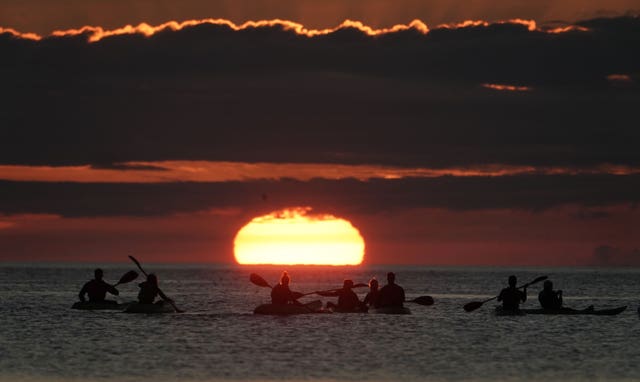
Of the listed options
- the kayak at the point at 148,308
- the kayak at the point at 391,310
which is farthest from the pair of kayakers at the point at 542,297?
the kayak at the point at 148,308

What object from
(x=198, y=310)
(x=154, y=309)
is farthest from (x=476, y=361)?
(x=198, y=310)

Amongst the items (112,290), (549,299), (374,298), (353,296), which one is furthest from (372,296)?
(112,290)

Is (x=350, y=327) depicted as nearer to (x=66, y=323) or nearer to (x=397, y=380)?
(x=66, y=323)

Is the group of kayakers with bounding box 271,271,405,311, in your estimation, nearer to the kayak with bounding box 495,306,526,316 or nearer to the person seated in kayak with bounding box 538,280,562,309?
the kayak with bounding box 495,306,526,316

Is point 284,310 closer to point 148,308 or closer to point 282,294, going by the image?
point 282,294

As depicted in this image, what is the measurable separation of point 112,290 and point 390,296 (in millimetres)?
14284

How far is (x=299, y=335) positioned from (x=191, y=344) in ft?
20.6

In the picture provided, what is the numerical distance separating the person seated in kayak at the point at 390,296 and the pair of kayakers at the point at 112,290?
36.2 feet

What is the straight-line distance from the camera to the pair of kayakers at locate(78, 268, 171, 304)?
62062mm

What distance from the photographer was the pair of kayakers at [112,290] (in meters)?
62.1

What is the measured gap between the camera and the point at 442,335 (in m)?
54.9

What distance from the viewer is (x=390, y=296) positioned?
62.2 metres

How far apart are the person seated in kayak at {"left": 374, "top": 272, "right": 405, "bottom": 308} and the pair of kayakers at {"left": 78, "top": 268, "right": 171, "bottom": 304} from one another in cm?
1103

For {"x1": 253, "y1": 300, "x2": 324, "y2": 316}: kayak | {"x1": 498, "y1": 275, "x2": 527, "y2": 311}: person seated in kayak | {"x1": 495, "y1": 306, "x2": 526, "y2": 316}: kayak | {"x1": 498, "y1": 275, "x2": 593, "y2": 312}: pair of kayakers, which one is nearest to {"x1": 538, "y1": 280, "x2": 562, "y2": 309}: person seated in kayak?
{"x1": 498, "y1": 275, "x2": 593, "y2": 312}: pair of kayakers
